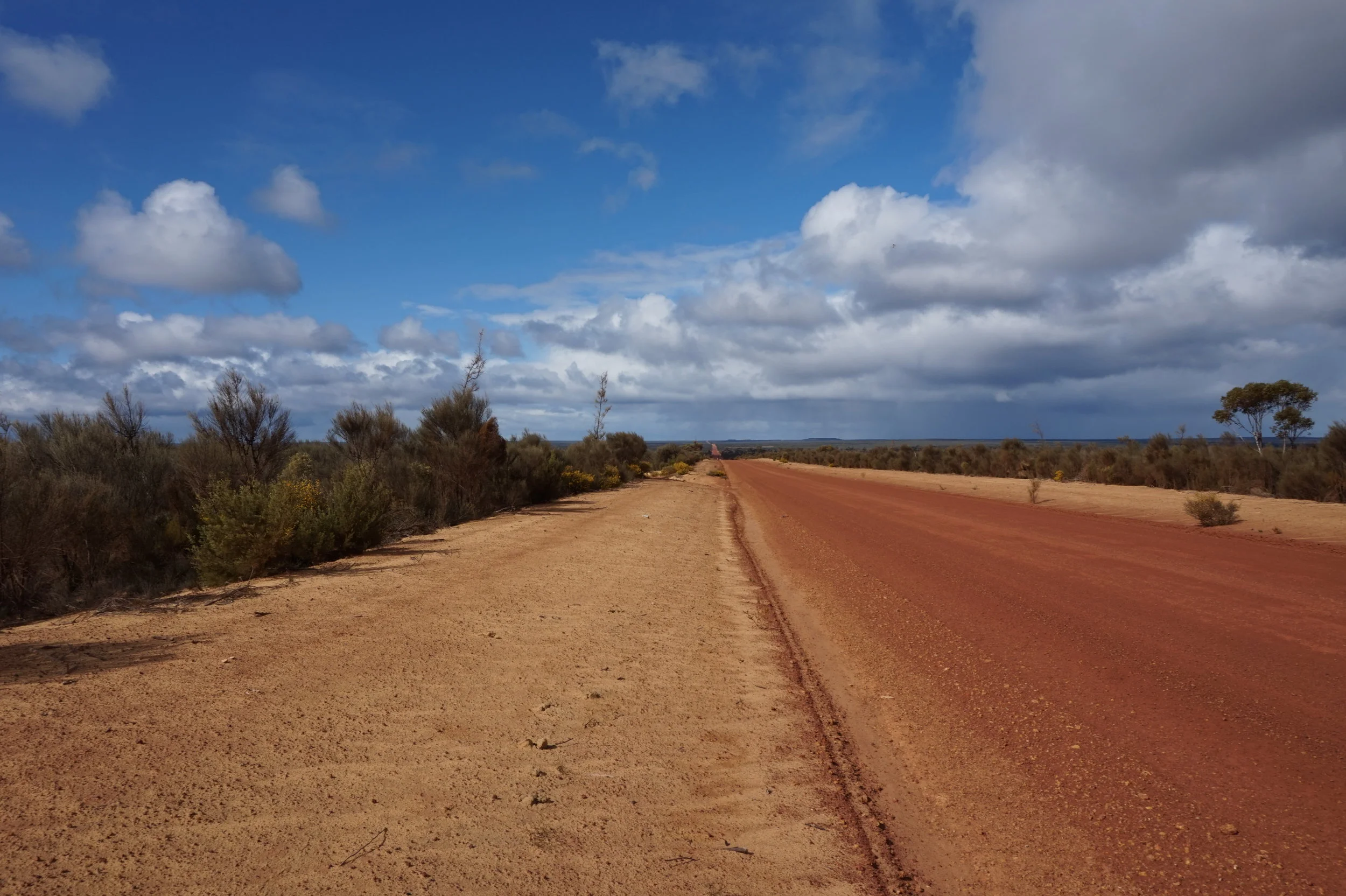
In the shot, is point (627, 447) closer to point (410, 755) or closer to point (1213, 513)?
point (1213, 513)

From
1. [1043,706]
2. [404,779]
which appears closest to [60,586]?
[404,779]

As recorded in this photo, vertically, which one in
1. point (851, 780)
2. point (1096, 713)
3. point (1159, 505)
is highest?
point (1159, 505)

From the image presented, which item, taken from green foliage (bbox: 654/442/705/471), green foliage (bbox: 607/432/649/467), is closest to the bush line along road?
green foliage (bbox: 607/432/649/467)

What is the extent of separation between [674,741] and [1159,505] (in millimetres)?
25281

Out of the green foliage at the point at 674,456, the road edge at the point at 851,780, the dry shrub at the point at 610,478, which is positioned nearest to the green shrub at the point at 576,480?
the dry shrub at the point at 610,478

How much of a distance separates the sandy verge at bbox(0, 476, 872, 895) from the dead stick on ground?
11 mm

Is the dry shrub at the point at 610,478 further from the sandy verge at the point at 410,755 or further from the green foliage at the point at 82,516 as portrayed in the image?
the sandy verge at the point at 410,755

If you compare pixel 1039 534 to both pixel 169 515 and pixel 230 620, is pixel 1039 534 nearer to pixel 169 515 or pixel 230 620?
pixel 230 620

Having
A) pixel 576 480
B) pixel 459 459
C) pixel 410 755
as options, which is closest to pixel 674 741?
pixel 410 755

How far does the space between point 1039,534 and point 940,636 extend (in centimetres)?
1074

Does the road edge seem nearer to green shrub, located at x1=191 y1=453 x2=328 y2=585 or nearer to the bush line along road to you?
the bush line along road

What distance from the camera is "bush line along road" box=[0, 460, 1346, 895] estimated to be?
3826 mm

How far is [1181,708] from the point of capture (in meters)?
6.08

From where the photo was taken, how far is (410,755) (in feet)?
16.5
